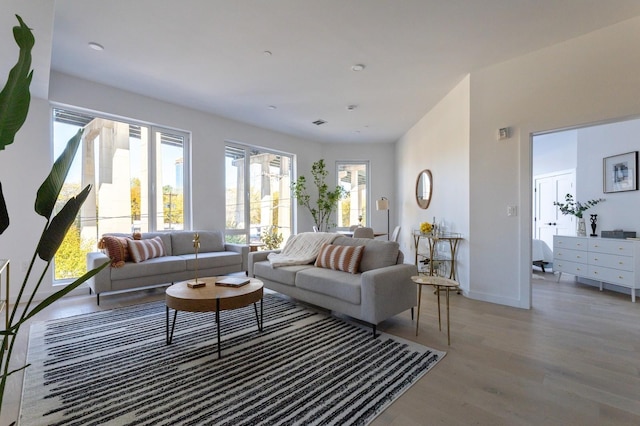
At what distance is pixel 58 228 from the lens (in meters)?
0.94

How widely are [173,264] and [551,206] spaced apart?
727cm

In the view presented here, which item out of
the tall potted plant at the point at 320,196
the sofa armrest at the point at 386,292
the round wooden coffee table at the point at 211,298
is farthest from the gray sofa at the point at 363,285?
the tall potted plant at the point at 320,196

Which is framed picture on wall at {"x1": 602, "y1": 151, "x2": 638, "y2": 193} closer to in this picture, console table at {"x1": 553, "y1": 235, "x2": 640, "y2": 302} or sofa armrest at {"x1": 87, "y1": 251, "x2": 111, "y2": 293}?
console table at {"x1": 553, "y1": 235, "x2": 640, "y2": 302}

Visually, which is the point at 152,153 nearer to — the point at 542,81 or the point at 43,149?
the point at 43,149

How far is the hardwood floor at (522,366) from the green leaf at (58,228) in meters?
1.48

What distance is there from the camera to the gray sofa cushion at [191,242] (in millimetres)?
4543

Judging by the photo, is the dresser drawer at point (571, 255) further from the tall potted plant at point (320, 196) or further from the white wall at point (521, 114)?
the tall potted plant at point (320, 196)

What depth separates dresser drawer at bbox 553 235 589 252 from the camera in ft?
14.2

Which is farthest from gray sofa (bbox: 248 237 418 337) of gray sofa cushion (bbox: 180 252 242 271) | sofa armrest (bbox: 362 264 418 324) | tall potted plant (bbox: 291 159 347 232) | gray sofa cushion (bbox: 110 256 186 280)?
tall potted plant (bbox: 291 159 347 232)

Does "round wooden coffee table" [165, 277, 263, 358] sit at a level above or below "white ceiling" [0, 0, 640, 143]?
below

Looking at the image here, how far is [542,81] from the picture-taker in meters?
3.23

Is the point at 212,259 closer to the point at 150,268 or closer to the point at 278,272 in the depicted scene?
the point at 150,268

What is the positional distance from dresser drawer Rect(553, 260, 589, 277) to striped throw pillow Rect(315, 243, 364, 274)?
11.5 feet

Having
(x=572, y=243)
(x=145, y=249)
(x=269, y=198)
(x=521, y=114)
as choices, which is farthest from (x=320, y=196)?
(x=572, y=243)
